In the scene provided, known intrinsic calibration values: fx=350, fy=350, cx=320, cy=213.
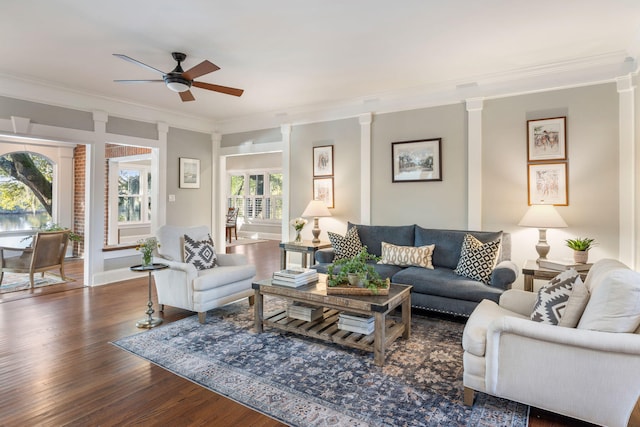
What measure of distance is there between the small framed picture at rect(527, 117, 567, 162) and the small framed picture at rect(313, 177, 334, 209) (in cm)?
265

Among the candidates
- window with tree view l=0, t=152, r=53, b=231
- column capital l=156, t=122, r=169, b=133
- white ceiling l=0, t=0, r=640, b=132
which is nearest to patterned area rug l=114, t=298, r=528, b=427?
white ceiling l=0, t=0, r=640, b=132

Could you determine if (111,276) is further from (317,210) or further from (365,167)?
(365,167)

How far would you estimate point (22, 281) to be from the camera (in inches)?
206

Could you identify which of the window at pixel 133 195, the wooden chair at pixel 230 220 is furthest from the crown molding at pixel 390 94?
the wooden chair at pixel 230 220

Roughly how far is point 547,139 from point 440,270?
6.11 ft

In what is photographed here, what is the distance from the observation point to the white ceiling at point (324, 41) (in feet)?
8.83

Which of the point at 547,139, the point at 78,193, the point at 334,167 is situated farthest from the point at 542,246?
the point at 78,193

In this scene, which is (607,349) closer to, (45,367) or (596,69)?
(596,69)

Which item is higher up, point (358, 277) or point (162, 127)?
point (162, 127)

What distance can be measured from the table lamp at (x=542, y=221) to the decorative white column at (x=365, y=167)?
196 centimetres

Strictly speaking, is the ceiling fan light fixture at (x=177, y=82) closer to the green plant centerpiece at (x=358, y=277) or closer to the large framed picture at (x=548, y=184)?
the green plant centerpiece at (x=358, y=277)

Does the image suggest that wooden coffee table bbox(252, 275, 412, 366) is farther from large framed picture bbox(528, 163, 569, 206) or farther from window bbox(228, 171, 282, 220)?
window bbox(228, 171, 282, 220)

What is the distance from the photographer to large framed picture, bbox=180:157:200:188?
242 inches

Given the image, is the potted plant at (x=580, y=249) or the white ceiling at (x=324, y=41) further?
the potted plant at (x=580, y=249)
